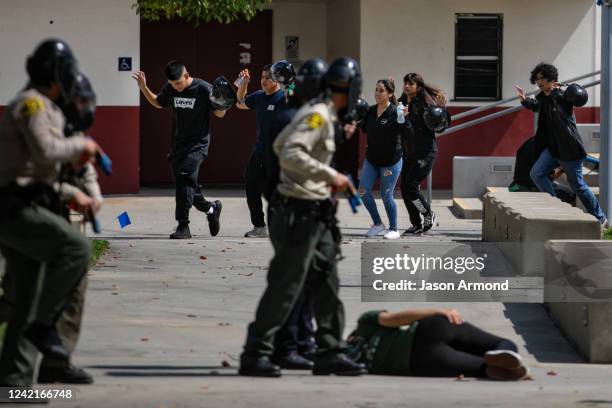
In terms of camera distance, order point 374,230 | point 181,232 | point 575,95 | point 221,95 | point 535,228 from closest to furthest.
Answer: point 535,228 < point 221,95 < point 181,232 < point 575,95 < point 374,230

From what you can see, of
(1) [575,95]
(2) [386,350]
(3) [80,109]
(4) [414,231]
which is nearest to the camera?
(3) [80,109]

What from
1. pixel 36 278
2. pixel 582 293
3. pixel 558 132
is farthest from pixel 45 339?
pixel 558 132

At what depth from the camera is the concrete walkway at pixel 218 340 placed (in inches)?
278

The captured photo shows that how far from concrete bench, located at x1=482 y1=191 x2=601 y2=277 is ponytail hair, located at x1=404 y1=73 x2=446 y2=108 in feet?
6.13

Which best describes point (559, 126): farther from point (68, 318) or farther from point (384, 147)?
point (68, 318)

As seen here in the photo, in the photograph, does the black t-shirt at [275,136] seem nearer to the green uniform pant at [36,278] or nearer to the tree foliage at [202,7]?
the green uniform pant at [36,278]

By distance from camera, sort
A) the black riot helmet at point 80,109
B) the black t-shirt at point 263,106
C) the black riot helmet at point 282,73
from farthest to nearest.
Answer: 1. the black t-shirt at point 263,106
2. the black riot helmet at point 282,73
3. the black riot helmet at point 80,109

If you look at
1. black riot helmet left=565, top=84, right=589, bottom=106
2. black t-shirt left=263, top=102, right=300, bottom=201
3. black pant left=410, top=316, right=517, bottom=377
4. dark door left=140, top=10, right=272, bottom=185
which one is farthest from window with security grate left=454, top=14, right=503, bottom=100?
black pant left=410, top=316, right=517, bottom=377

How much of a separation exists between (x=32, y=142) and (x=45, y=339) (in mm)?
976

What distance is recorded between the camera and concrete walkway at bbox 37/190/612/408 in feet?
23.2

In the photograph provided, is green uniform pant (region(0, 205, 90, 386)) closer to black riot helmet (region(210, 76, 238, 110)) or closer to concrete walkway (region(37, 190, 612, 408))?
concrete walkway (region(37, 190, 612, 408))

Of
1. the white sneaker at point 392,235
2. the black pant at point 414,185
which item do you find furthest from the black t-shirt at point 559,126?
the white sneaker at point 392,235

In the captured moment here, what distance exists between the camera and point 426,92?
14695 millimetres

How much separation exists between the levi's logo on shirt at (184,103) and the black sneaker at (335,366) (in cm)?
637
